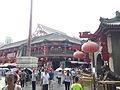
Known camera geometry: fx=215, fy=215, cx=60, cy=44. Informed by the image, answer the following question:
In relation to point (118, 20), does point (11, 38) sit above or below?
above

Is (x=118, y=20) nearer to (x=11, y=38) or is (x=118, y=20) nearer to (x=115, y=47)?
(x=115, y=47)

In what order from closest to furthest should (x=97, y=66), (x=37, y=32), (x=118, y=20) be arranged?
(x=118, y=20) < (x=97, y=66) < (x=37, y=32)

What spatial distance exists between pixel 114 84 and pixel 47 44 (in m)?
30.0

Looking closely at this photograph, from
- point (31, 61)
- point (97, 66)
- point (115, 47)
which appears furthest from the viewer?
point (31, 61)

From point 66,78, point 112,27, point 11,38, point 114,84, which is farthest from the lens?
point 11,38

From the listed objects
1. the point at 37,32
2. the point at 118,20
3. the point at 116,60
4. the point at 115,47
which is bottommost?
the point at 116,60

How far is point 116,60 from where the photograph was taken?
11.5 m

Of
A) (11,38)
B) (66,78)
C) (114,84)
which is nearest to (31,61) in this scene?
(66,78)

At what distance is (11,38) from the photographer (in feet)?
266

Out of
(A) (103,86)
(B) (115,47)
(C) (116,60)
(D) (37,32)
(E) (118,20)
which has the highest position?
(D) (37,32)

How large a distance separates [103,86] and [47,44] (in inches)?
1177

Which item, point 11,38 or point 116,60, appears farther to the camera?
point 11,38

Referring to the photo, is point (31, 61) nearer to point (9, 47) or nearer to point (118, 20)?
point (118, 20)

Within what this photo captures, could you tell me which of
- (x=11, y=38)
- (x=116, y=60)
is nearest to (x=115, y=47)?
(x=116, y=60)
